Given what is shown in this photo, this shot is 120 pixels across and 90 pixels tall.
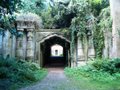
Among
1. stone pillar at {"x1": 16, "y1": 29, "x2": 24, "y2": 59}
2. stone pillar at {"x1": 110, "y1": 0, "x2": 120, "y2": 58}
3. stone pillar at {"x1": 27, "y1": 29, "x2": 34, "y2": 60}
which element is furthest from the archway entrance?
stone pillar at {"x1": 110, "y1": 0, "x2": 120, "y2": 58}

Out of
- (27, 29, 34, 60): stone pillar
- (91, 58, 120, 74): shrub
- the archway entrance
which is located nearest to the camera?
(91, 58, 120, 74): shrub

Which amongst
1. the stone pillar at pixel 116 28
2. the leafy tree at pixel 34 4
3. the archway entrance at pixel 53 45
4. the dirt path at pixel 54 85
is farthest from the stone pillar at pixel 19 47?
the dirt path at pixel 54 85

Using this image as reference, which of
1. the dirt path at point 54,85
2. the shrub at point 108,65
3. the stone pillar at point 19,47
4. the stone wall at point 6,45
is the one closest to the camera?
the dirt path at point 54,85

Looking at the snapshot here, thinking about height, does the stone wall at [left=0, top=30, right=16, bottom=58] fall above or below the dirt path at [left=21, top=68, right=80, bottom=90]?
above

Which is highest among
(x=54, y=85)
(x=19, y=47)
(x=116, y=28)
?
(x=116, y=28)

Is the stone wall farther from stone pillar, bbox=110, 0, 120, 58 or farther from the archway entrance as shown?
stone pillar, bbox=110, 0, 120, 58

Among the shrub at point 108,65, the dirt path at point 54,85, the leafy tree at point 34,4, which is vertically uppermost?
the leafy tree at point 34,4

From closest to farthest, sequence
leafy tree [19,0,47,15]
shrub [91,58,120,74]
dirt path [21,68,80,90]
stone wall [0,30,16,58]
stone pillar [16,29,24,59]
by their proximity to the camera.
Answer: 1. dirt path [21,68,80,90]
2. leafy tree [19,0,47,15]
3. shrub [91,58,120,74]
4. stone wall [0,30,16,58]
5. stone pillar [16,29,24,59]

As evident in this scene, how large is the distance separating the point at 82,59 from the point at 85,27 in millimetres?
2662

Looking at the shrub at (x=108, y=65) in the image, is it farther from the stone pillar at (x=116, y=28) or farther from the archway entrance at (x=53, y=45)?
the archway entrance at (x=53, y=45)

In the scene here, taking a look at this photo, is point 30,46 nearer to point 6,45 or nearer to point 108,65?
point 6,45

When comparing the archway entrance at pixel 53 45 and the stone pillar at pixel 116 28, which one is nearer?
the stone pillar at pixel 116 28

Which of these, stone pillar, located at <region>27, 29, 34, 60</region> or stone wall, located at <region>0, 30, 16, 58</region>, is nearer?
stone wall, located at <region>0, 30, 16, 58</region>

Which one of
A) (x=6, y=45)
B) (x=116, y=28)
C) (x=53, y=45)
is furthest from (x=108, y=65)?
(x=53, y=45)
